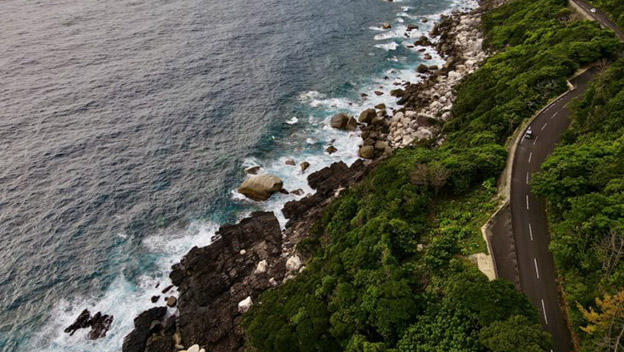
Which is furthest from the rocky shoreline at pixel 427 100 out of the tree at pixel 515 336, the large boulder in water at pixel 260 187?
the tree at pixel 515 336

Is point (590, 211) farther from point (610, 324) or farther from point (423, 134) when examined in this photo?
point (423, 134)

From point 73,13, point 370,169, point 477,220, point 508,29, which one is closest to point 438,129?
point 370,169

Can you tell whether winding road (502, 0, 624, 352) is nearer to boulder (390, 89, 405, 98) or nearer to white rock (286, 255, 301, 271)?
white rock (286, 255, 301, 271)

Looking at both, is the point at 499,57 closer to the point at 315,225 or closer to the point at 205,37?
the point at 315,225

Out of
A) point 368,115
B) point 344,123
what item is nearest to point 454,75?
point 368,115

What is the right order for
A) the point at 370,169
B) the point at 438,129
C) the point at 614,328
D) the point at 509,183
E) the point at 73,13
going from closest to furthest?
the point at 614,328 < the point at 509,183 < the point at 370,169 < the point at 438,129 < the point at 73,13
